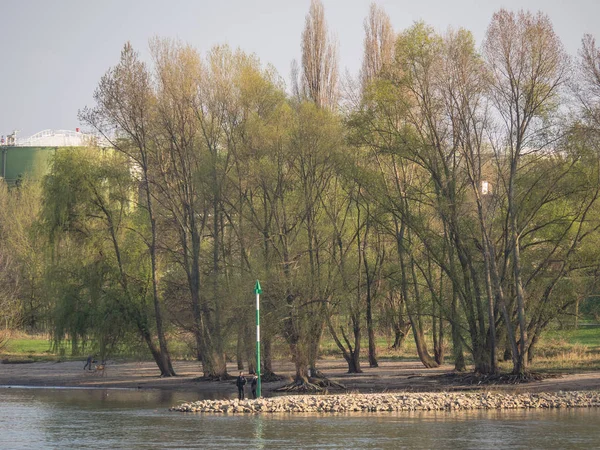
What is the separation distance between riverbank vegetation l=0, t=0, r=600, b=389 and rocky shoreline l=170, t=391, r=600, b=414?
5.79m

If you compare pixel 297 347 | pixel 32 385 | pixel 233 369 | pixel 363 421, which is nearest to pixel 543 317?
pixel 297 347

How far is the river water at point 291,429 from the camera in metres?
25.1

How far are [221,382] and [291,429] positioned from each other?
783 inches

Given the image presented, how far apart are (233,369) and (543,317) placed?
19.4 meters

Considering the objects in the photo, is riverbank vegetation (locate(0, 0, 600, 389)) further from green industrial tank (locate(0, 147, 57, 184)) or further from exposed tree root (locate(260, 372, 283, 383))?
green industrial tank (locate(0, 147, 57, 184))

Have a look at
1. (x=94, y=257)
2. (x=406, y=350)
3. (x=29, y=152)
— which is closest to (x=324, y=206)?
(x=94, y=257)

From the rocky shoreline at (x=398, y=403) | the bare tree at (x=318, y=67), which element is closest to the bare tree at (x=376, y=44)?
the bare tree at (x=318, y=67)

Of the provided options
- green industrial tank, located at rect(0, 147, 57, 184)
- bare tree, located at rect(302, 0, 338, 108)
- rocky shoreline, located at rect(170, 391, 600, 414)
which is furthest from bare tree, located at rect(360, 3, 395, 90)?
green industrial tank, located at rect(0, 147, 57, 184)

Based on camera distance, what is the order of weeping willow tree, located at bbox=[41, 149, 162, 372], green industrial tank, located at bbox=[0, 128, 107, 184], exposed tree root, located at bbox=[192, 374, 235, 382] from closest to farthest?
exposed tree root, located at bbox=[192, 374, 235, 382], weeping willow tree, located at bbox=[41, 149, 162, 372], green industrial tank, located at bbox=[0, 128, 107, 184]

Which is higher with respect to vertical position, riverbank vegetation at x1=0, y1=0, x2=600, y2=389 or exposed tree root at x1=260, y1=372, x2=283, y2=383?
riverbank vegetation at x1=0, y1=0, x2=600, y2=389

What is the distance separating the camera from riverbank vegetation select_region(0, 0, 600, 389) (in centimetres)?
4166

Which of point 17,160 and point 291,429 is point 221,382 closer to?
point 291,429

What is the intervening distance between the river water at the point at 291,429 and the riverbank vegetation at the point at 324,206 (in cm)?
924

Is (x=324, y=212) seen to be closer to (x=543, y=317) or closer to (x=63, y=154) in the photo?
(x=543, y=317)
